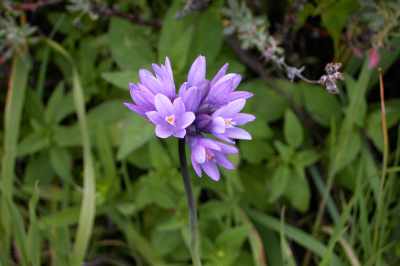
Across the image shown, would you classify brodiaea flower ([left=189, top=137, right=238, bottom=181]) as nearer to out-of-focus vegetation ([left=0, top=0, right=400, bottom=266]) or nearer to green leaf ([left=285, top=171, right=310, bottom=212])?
out-of-focus vegetation ([left=0, top=0, right=400, bottom=266])

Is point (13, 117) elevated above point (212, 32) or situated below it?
below

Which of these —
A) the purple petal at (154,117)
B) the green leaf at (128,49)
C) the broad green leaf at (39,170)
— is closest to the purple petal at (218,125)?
the purple petal at (154,117)

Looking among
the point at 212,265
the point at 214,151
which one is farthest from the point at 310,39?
the point at 214,151

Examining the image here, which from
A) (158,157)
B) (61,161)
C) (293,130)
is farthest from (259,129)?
(61,161)

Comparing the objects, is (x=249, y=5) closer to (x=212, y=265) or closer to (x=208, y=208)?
(x=208, y=208)

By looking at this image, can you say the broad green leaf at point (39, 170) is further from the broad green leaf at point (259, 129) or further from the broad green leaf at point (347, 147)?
the broad green leaf at point (347, 147)

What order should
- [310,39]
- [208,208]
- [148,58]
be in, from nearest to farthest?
[208,208]
[148,58]
[310,39]

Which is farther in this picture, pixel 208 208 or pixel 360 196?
pixel 208 208
